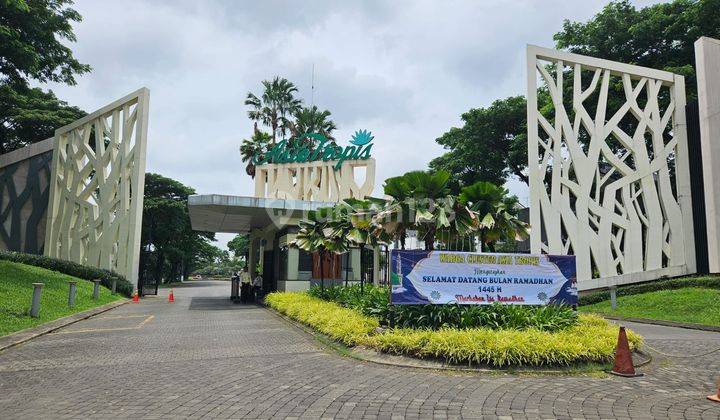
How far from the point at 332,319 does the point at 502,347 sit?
451 centimetres

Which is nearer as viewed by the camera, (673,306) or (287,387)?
(287,387)

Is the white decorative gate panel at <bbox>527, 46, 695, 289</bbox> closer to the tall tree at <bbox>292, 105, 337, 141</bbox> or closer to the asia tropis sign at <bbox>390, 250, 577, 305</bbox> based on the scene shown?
the asia tropis sign at <bbox>390, 250, 577, 305</bbox>

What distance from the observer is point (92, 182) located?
1150 inches

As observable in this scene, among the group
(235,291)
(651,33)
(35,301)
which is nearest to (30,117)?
(235,291)

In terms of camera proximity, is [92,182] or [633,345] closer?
[633,345]

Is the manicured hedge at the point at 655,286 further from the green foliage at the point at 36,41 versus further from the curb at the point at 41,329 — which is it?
the green foliage at the point at 36,41

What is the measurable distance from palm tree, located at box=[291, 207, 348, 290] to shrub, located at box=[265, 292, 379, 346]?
2061 mm

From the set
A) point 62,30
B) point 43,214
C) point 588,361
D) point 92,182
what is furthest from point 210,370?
point 43,214

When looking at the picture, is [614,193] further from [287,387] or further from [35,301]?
[35,301]

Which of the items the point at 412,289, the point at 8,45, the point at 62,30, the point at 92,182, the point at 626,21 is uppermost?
the point at 626,21

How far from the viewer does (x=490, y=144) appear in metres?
35.8

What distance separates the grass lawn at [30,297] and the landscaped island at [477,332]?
281 inches

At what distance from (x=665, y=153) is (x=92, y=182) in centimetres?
3157

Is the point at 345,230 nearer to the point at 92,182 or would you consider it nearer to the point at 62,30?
the point at 62,30
